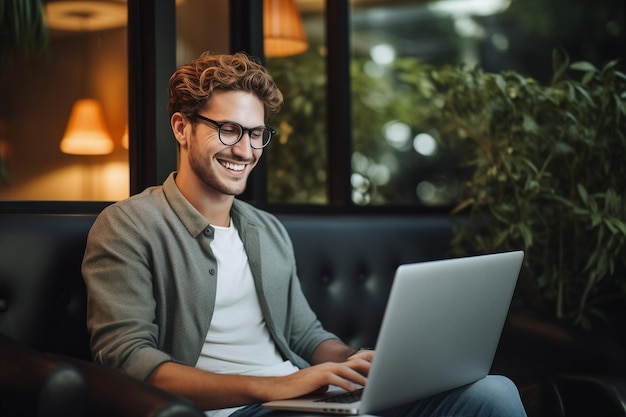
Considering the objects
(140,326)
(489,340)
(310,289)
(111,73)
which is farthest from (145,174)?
(489,340)

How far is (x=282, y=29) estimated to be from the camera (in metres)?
3.35

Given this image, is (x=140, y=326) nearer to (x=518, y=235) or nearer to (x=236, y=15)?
(x=236, y=15)

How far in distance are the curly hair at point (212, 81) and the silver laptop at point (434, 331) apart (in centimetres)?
70

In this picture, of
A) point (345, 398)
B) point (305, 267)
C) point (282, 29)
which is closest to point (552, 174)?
point (305, 267)

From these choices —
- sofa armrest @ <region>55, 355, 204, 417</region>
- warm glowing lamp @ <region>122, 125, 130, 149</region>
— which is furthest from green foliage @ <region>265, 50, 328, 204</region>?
sofa armrest @ <region>55, 355, 204, 417</region>

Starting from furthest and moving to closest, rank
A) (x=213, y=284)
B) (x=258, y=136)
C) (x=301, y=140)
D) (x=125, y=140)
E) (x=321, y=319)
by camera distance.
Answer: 1. (x=301, y=140)
2. (x=321, y=319)
3. (x=125, y=140)
4. (x=258, y=136)
5. (x=213, y=284)

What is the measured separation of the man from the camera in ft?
5.05

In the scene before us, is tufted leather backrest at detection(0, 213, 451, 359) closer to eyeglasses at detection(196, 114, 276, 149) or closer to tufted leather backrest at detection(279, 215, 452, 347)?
tufted leather backrest at detection(279, 215, 452, 347)

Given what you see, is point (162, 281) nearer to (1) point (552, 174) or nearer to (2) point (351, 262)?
(2) point (351, 262)

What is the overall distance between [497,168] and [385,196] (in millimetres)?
1611

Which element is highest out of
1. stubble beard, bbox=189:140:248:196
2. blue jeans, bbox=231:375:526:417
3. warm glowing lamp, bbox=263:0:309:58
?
warm glowing lamp, bbox=263:0:309:58

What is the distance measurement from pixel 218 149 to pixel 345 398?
66 cm

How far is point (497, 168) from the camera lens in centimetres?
275

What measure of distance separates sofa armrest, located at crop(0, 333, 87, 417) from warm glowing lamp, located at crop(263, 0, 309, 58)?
84.5 inches
